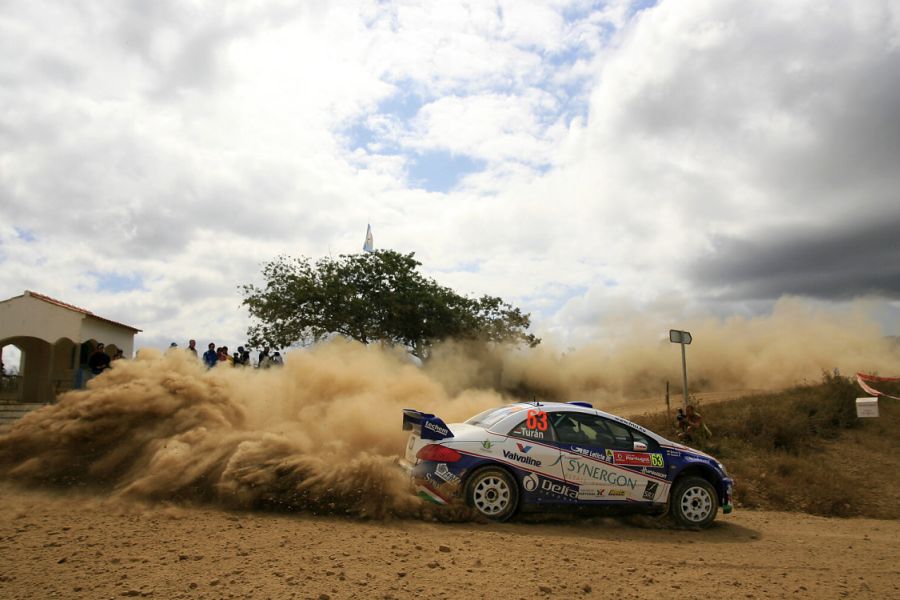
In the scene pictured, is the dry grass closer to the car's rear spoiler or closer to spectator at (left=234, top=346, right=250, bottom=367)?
the car's rear spoiler

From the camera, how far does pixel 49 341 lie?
59.5 ft

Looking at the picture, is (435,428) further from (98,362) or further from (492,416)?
(98,362)

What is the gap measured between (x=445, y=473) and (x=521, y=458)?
94cm

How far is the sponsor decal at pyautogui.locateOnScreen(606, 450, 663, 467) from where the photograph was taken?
25.8 feet

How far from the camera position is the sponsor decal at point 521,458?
24.5ft

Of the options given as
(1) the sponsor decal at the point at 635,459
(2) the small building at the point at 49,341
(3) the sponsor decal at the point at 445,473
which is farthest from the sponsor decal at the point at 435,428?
(2) the small building at the point at 49,341

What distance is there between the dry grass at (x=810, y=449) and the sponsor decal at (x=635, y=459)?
3734mm

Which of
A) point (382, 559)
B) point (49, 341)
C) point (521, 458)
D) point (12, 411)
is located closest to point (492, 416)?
point (521, 458)

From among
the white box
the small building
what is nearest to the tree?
the small building

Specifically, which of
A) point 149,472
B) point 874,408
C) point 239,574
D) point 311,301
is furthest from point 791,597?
point 311,301

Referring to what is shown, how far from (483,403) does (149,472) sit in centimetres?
819

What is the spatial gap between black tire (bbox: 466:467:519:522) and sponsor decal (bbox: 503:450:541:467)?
174 mm

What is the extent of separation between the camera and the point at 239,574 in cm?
475

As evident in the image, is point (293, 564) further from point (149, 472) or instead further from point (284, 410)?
point (284, 410)
